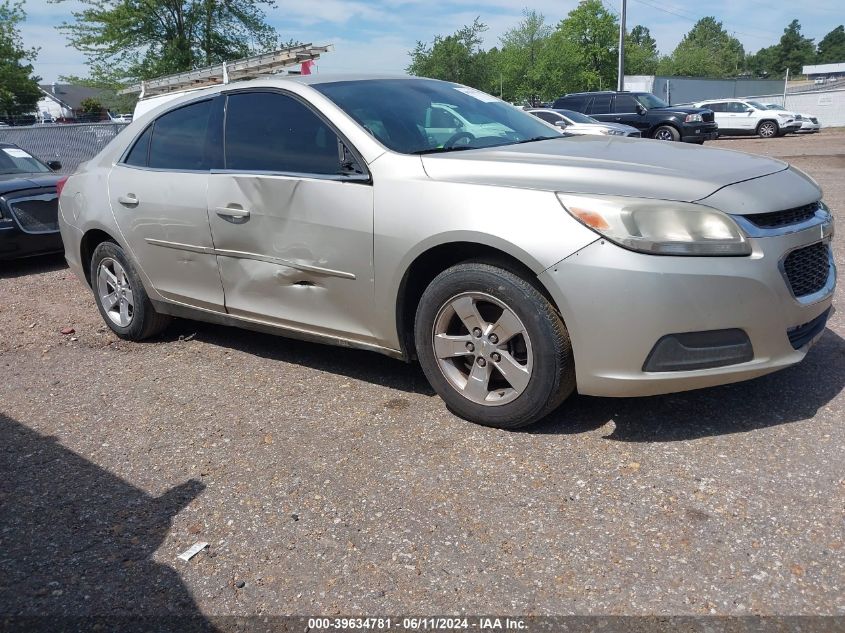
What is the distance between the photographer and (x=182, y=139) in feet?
15.2

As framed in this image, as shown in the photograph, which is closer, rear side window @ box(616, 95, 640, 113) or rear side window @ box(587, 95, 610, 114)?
rear side window @ box(616, 95, 640, 113)

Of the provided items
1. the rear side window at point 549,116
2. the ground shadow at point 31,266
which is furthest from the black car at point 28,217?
the rear side window at point 549,116

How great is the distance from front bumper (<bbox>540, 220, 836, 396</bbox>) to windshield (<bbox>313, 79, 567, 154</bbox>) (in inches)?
46.6

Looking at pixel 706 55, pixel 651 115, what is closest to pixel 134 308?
pixel 651 115

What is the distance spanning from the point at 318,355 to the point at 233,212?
3.63 ft

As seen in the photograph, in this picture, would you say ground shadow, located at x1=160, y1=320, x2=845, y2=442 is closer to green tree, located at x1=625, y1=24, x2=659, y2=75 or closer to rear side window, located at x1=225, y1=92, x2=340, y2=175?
rear side window, located at x1=225, y1=92, x2=340, y2=175

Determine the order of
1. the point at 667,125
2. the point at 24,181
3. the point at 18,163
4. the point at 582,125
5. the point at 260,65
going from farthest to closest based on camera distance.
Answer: the point at 667,125
the point at 582,125
the point at 260,65
the point at 18,163
the point at 24,181

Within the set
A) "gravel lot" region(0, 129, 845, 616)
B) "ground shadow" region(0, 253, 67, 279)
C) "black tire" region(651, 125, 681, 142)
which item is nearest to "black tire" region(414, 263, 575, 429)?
"gravel lot" region(0, 129, 845, 616)

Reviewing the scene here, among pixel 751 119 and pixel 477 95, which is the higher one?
pixel 477 95

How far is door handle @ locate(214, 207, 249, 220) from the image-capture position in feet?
13.4

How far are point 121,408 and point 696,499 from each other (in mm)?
2938

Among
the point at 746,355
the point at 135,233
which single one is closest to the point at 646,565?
the point at 746,355

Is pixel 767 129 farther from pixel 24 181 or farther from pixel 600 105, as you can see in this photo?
pixel 24 181

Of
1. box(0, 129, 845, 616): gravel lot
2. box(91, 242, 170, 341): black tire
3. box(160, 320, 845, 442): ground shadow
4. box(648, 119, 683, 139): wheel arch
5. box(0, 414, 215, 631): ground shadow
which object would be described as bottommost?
box(0, 414, 215, 631): ground shadow
